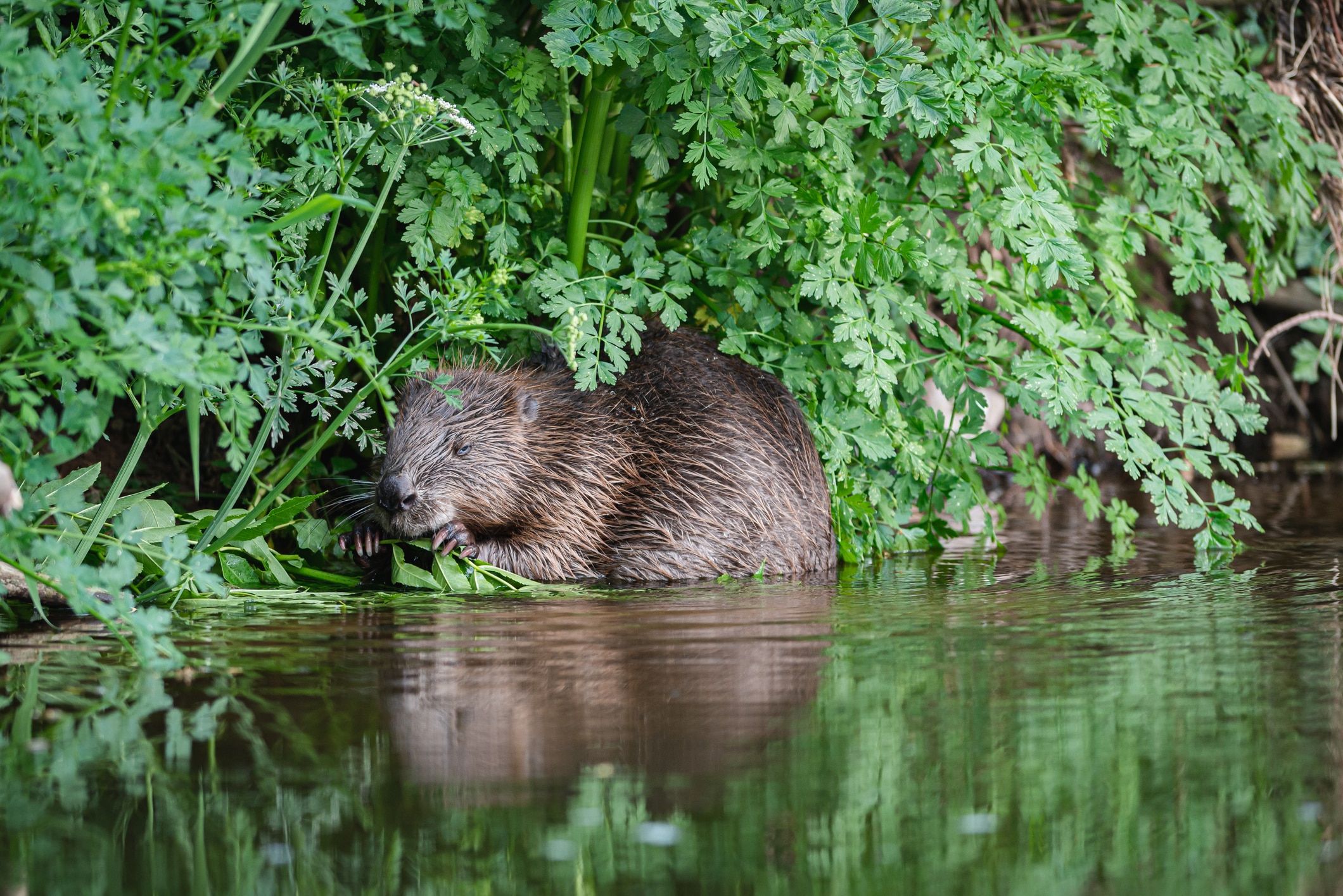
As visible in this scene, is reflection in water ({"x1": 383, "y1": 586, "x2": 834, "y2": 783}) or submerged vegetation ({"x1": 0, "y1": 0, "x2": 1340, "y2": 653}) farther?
submerged vegetation ({"x1": 0, "y1": 0, "x2": 1340, "y2": 653})

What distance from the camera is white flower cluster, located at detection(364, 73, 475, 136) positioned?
363 centimetres

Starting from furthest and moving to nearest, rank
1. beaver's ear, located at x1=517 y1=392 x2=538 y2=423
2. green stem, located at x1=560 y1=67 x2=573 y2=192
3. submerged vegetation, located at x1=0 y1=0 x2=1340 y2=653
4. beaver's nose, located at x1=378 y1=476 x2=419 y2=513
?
1. beaver's ear, located at x1=517 y1=392 x2=538 y2=423
2. green stem, located at x1=560 y1=67 x2=573 y2=192
3. beaver's nose, located at x1=378 y1=476 x2=419 y2=513
4. submerged vegetation, located at x1=0 y1=0 x2=1340 y2=653

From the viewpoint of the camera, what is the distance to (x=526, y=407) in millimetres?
5074

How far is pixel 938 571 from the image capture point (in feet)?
16.1

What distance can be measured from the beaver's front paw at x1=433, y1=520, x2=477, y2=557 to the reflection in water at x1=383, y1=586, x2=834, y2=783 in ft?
2.31

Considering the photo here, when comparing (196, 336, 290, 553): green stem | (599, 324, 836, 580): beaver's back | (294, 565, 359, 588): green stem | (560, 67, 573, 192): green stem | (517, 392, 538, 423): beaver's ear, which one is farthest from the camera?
(517, 392, 538, 423): beaver's ear

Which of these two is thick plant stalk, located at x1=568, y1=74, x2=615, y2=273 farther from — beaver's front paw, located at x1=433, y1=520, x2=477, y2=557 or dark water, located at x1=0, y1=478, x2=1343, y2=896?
dark water, located at x1=0, y1=478, x2=1343, y2=896

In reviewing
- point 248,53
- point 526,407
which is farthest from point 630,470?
point 248,53

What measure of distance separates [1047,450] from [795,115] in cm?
432

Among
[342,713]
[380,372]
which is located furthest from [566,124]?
[342,713]

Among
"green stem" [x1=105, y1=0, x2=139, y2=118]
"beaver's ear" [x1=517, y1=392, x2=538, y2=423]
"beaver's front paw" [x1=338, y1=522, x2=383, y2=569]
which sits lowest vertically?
"beaver's front paw" [x1=338, y1=522, x2=383, y2=569]

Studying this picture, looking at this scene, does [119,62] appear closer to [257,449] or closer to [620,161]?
[257,449]

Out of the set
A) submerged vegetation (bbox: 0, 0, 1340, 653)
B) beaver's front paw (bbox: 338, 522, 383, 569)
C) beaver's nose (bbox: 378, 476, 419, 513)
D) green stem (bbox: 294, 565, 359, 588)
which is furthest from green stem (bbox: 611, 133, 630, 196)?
green stem (bbox: 294, 565, 359, 588)

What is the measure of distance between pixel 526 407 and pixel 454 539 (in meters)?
0.56
